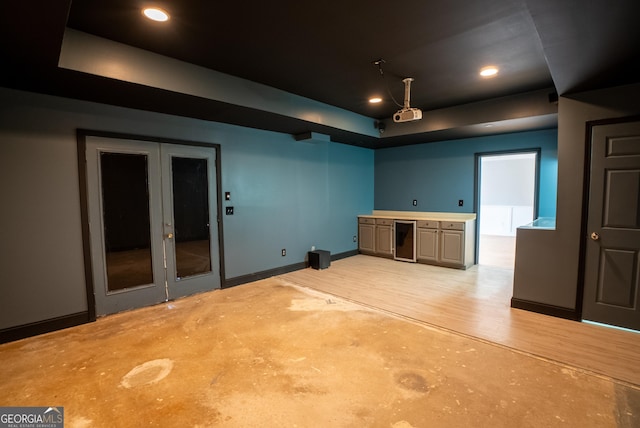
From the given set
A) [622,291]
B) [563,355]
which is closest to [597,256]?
[622,291]

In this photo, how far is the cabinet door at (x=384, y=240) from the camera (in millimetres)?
6045

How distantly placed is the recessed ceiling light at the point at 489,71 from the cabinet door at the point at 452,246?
261cm

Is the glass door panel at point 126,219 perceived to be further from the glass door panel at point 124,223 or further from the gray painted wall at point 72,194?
the gray painted wall at point 72,194

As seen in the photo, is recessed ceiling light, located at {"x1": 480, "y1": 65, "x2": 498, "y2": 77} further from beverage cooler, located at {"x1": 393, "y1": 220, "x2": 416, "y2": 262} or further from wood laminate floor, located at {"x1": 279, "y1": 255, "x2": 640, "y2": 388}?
beverage cooler, located at {"x1": 393, "y1": 220, "x2": 416, "y2": 262}

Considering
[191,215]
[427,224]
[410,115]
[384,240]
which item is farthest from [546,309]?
[191,215]

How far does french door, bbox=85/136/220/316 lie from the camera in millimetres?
3318

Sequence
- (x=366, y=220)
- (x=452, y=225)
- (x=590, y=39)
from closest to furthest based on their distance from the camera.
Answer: (x=590, y=39)
(x=452, y=225)
(x=366, y=220)

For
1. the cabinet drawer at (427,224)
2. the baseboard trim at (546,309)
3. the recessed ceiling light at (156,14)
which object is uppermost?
the recessed ceiling light at (156,14)

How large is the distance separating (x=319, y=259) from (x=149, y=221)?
2.69 m

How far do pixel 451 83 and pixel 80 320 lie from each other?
4937 mm

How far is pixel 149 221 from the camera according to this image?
366 centimetres

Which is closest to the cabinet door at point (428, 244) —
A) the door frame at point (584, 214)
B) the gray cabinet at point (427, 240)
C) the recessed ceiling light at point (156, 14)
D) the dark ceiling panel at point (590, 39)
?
the gray cabinet at point (427, 240)

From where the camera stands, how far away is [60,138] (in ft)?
9.92

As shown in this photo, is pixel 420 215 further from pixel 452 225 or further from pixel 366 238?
pixel 366 238
